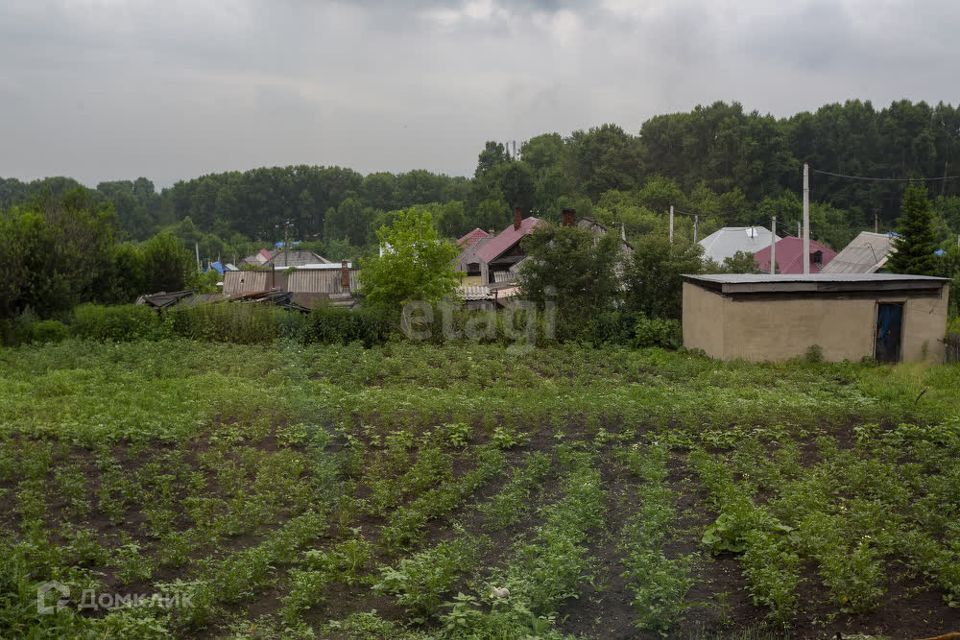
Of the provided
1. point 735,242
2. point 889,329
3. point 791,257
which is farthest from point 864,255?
point 889,329

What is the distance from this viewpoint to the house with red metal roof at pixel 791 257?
39.5 meters

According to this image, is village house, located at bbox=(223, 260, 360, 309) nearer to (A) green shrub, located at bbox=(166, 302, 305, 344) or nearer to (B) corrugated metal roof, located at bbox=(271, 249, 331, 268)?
(A) green shrub, located at bbox=(166, 302, 305, 344)

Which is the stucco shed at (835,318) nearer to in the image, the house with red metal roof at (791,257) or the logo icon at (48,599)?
the logo icon at (48,599)

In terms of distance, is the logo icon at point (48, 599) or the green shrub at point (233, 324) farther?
the green shrub at point (233, 324)

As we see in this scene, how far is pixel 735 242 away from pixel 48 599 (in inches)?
1525

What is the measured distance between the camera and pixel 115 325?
20.5m

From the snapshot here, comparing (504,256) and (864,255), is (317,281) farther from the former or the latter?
(864,255)

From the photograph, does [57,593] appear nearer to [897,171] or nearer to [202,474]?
[202,474]

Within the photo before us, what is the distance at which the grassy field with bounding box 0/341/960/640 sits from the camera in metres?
6.03

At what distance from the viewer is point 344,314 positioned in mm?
21000

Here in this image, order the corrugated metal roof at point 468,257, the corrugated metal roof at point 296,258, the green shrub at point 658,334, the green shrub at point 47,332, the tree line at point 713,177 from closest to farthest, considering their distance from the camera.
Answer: the green shrub at point 47,332
the green shrub at point 658,334
the corrugated metal roof at point 468,257
the corrugated metal roof at point 296,258
the tree line at point 713,177

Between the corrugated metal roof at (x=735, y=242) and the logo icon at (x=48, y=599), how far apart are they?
37.0 meters

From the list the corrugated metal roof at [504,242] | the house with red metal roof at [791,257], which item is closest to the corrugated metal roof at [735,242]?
the house with red metal roof at [791,257]

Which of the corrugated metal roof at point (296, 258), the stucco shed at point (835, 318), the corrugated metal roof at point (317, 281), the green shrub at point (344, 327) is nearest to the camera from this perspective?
the stucco shed at point (835, 318)
